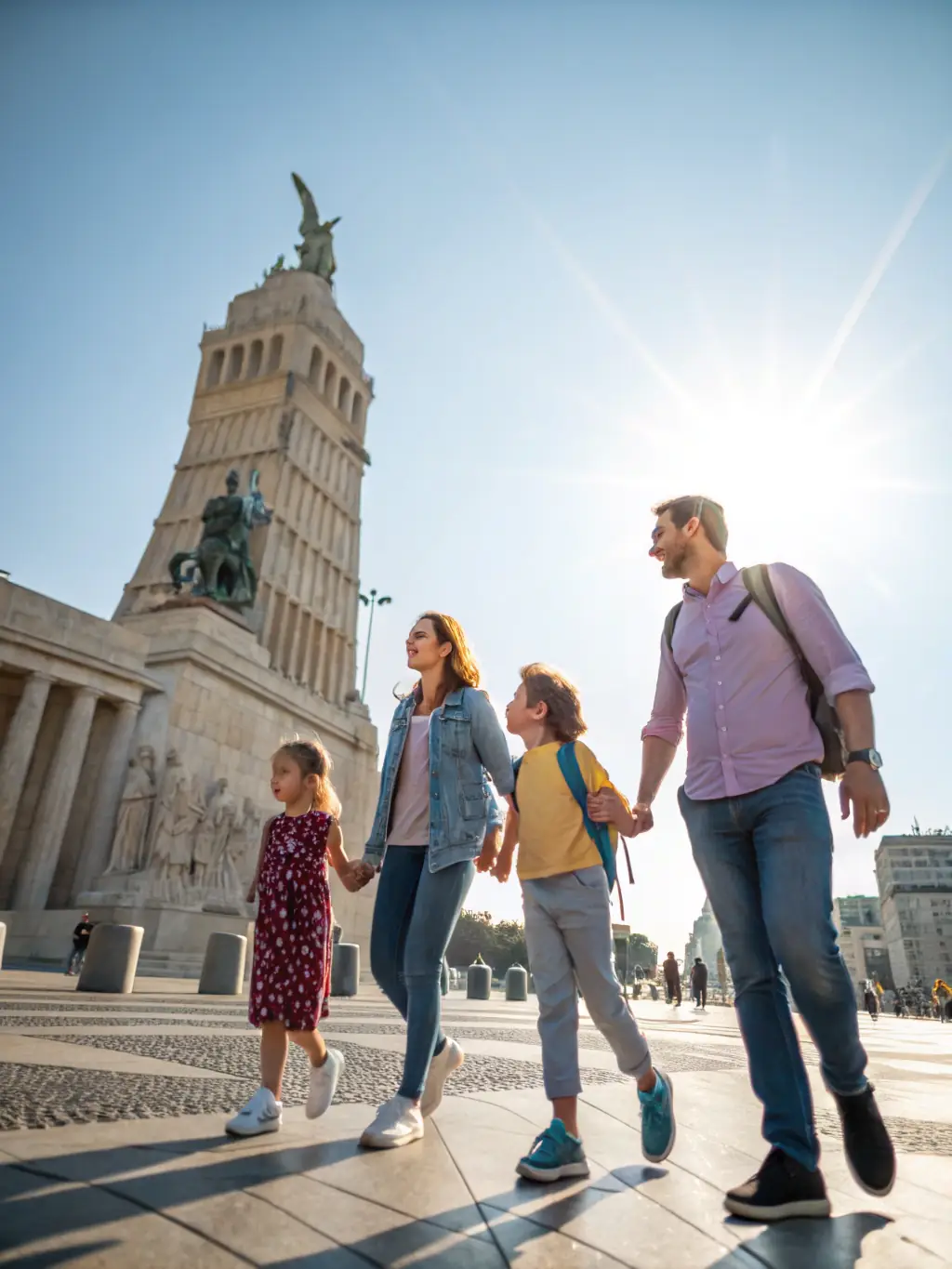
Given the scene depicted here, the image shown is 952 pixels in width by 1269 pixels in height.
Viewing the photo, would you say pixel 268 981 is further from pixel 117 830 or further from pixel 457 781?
pixel 117 830

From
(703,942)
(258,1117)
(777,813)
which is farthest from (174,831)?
(703,942)

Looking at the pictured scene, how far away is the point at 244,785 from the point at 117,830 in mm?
3367

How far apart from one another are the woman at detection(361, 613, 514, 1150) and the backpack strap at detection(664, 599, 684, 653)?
27.8 inches

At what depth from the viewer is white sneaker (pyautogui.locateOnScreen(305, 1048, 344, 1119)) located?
256 centimetres

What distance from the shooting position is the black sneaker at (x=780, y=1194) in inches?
69.4

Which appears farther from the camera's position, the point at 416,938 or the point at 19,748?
the point at 19,748

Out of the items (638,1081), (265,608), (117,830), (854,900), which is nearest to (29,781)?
(117,830)

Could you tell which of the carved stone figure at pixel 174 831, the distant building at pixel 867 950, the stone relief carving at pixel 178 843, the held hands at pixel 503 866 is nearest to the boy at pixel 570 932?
the held hands at pixel 503 866

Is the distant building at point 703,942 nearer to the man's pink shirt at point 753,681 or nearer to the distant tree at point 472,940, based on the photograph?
the distant tree at point 472,940

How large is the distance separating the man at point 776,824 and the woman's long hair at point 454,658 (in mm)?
905

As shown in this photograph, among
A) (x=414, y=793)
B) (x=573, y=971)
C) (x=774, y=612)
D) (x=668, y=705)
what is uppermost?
(x=774, y=612)

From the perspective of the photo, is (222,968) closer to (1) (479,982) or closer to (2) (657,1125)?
(1) (479,982)

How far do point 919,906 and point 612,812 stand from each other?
91.1 m

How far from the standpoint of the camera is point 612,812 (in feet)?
8.23
